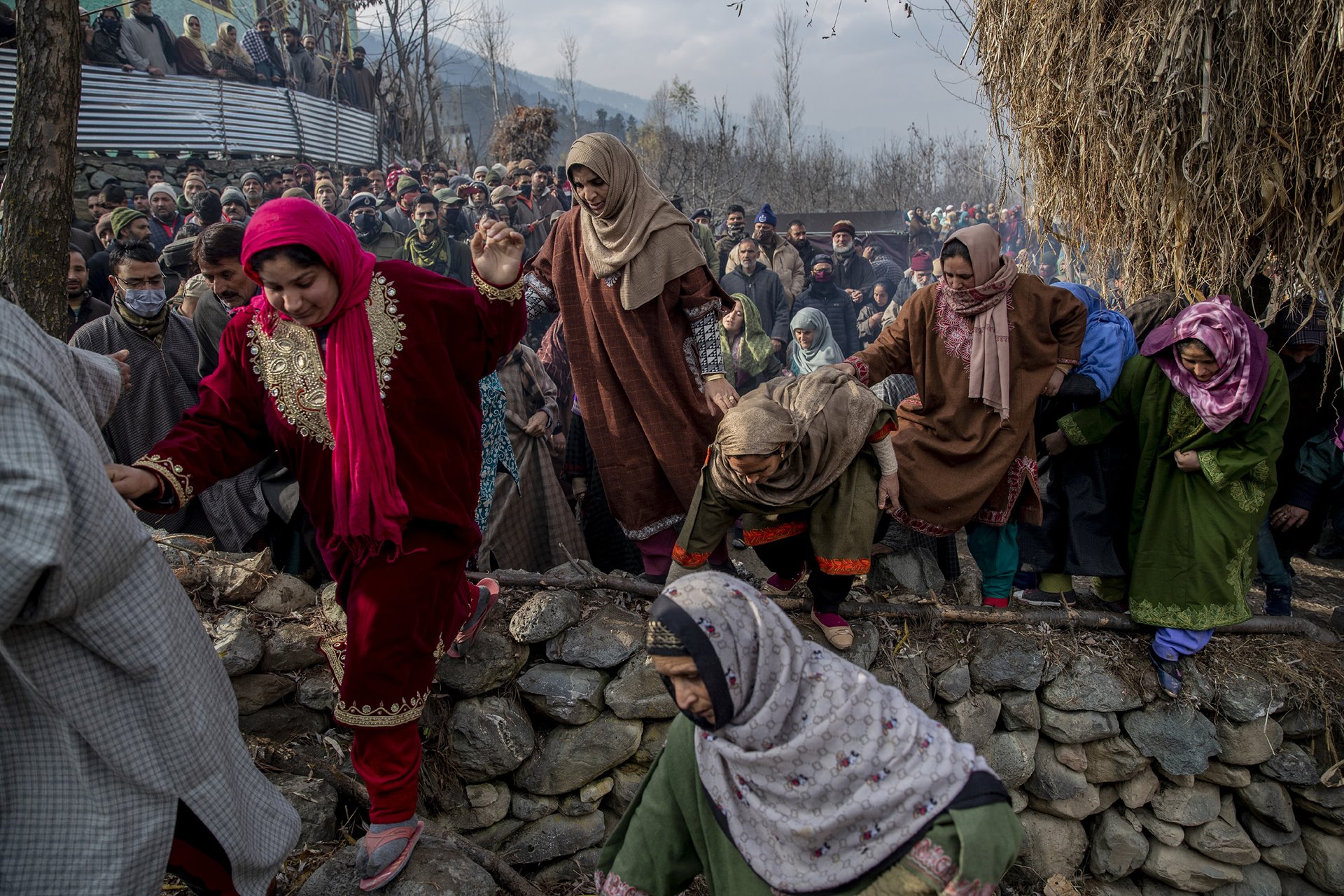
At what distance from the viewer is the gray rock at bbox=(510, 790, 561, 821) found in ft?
10.8

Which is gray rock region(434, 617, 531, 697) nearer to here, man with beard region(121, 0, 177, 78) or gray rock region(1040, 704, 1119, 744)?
gray rock region(1040, 704, 1119, 744)

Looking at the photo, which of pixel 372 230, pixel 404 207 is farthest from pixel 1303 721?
pixel 404 207

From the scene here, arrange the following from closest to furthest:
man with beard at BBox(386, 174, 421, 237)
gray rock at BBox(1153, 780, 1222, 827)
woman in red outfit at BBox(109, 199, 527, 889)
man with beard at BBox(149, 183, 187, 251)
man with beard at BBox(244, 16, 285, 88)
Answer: woman in red outfit at BBox(109, 199, 527, 889) < gray rock at BBox(1153, 780, 1222, 827) < man with beard at BBox(149, 183, 187, 251) < man with beard at BBox(386, 174, 421, 237) < man with beard at BBox(244, 16, 285, 88)

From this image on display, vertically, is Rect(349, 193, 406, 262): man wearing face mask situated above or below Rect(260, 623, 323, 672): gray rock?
above

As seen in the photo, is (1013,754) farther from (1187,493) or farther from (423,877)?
(423,877)

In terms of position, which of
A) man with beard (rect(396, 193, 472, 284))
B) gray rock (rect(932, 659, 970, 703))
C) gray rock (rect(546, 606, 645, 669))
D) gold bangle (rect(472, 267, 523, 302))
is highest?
man with beard (rect(396, 193, 472, 284))

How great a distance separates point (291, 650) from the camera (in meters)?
3.07

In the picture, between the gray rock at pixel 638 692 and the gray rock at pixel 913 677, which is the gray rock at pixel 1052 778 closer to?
the gray rock at pixel 913 677

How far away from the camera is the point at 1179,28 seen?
321 centimetres

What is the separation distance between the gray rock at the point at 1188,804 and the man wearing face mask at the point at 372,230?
698cm

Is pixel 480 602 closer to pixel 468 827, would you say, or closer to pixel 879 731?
pixel 468 827

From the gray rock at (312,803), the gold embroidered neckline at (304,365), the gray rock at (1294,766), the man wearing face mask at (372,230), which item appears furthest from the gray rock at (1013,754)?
the man wearing face mask at (372,230)

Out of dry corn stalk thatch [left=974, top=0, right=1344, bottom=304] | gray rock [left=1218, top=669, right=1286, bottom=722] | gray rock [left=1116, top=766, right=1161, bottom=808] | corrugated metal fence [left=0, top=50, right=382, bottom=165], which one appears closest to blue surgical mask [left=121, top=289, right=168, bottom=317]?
dry corn stalk thatch [left=974, top=0, right=1344, bottom=304]

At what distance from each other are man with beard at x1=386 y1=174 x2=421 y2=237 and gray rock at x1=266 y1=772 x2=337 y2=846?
21.6 feet
